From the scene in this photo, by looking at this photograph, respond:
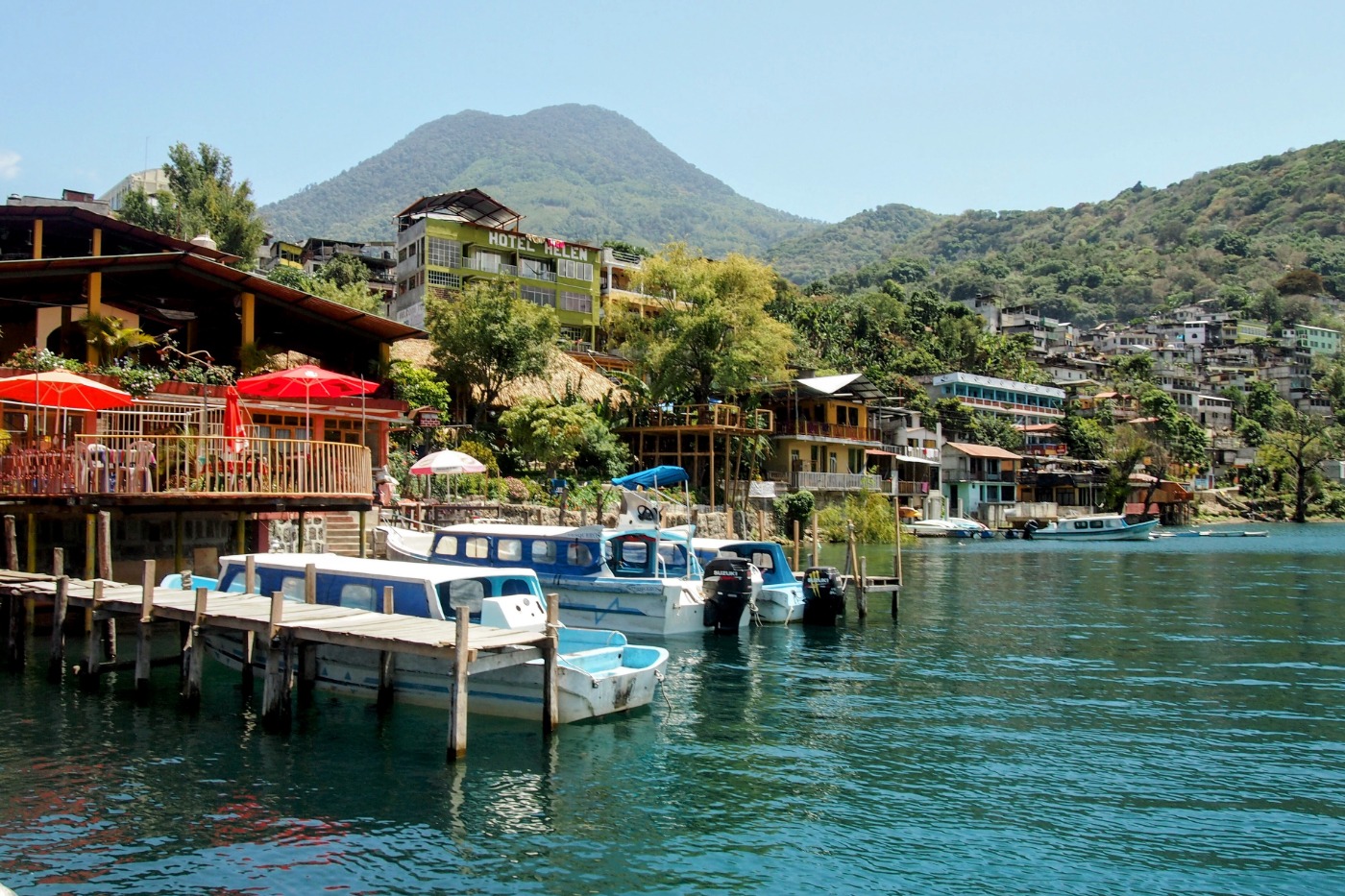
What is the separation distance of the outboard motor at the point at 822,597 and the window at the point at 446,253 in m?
41.0

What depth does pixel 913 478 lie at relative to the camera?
7700 cm

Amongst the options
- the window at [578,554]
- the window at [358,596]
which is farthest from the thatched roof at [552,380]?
the window at [358,596]

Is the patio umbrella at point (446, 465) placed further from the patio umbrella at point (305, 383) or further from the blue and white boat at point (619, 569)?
the patio umbrella at point (305, 383)

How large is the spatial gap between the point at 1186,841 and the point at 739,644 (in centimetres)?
1459

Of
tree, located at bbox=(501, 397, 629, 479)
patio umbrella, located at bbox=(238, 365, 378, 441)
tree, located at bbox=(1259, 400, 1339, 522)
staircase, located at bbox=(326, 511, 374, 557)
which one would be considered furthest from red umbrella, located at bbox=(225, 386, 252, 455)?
tree, located at bbox=(1259, 400, 1339, 522)

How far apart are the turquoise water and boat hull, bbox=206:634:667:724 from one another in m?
0.35

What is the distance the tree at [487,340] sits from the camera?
47.7 m

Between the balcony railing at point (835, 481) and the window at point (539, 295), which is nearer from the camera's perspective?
the balcony railing at point (835, 481)

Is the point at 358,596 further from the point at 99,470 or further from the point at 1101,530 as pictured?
the point at 1101,530

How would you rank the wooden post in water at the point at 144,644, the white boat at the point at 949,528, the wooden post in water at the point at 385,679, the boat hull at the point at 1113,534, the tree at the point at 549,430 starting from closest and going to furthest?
the wooden post in water at the point at 385,679, the wooden post in water at the point at 144,644, the tree at the point at 549,430, the white boat at the point at 949,528, the boat hull at the point at 1113,534

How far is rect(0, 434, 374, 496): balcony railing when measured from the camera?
69.7ft

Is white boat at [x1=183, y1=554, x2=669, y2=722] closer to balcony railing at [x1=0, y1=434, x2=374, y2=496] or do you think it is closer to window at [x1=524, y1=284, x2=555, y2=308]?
balcony railing at [x1=0, y1=434, x2=374, y2=496]

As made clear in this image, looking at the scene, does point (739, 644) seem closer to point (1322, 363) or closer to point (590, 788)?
point (590, 788)

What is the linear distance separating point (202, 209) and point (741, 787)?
2226 inches
